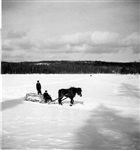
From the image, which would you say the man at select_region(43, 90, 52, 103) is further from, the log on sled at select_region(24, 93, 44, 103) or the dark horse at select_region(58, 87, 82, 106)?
the dark horse at select_region(58, 87, 82, 106)

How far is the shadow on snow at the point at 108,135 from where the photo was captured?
5.00m

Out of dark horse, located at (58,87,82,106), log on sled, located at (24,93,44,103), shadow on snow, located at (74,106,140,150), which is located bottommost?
shadow on snow, located at (74,106,140,150)

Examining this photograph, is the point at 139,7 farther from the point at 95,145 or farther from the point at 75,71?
the point at 75,71

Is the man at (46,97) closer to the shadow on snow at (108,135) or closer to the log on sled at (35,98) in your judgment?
the log on sled at (35,98)

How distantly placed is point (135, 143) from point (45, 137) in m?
3.02

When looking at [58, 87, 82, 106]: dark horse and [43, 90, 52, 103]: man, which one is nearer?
[58, 87, 82, 106]: dark horse

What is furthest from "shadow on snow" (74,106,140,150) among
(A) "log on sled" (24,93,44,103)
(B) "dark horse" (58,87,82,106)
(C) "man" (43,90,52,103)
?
(A) "log on sled" (24,93,44,103)

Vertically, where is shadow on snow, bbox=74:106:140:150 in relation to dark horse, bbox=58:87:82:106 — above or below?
below

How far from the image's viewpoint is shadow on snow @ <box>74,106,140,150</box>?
5.00 m

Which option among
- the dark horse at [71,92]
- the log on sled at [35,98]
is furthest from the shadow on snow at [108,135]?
the log on sled at [35,98]

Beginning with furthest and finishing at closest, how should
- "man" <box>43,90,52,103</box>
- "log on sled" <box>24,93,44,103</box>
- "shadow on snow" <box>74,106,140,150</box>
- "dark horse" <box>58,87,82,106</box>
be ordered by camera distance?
"log on sled" <box>24,93,44,103</box>, "man" <box>43,90,52,103</box>, "dark horse" <box>58,87,82,106</box>, "shadow on snow" <box>74,106,140,150</box>

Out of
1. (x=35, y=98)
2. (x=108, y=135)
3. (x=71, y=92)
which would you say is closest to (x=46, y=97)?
(x=35, y=98)

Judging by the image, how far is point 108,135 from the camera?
5.87 meters

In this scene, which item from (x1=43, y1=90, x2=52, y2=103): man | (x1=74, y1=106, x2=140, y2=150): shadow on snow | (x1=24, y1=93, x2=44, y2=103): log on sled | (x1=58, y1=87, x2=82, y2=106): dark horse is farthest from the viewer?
(x1=24, y1=93, x2=44, y2=103): log on sled
